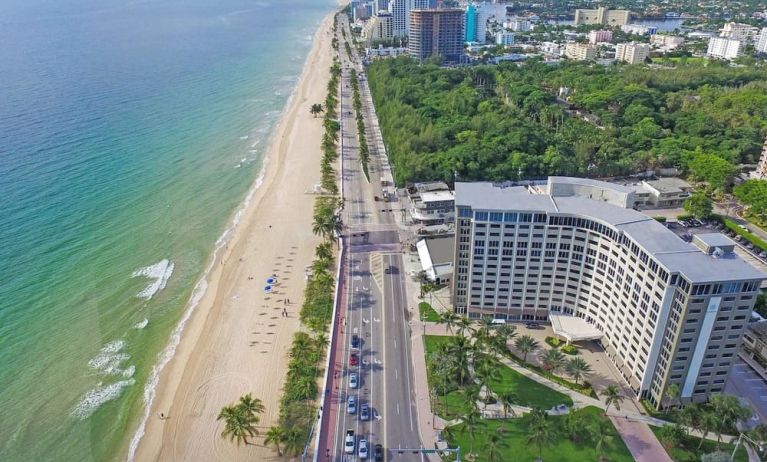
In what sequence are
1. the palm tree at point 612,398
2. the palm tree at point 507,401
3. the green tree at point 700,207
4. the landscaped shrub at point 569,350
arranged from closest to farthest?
the palm tree at point 612,398
the palm tree at point 507,401
the landscaped shrub at point 569,350
the green tree at point 700,207

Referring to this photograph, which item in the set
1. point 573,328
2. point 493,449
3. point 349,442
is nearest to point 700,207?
point 573,328

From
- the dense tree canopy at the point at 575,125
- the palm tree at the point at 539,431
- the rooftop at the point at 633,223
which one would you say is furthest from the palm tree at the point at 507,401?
the dense tree canopy at the point at 575,125

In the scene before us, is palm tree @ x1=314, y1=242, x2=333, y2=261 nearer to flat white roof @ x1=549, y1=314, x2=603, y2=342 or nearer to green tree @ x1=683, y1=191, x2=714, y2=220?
flat white roof @ x1=549, y1=314, x2=603, y2=342

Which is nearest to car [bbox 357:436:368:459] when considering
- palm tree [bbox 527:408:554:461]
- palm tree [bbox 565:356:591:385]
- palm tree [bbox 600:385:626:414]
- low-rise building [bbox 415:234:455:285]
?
palm tree [bbox 527:408:554:461]

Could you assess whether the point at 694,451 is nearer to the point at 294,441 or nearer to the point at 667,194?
the point at 294,441

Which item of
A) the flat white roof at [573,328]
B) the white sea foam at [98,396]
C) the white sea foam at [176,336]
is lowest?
the white sea foam at [98,396]

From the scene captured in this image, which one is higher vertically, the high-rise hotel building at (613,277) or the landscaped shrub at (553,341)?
the high-rise hotel building at (613,277)

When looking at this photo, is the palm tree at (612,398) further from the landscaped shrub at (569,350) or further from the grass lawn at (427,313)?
the grass lawn at (427,313)

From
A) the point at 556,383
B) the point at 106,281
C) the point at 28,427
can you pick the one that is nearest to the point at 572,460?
the point at 556,383
